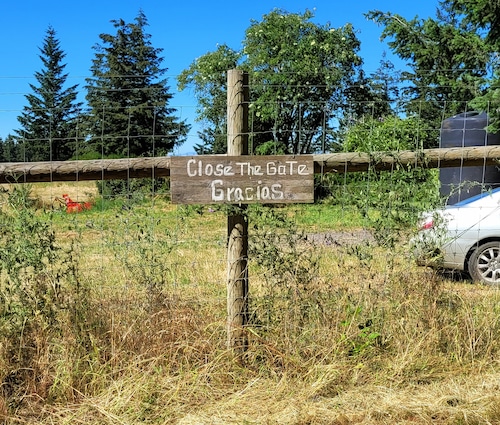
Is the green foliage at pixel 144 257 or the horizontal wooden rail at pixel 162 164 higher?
the horizontal wooden rail at pixel 162 164

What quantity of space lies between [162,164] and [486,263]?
4.65 meters

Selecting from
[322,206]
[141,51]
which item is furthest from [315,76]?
[322,206]

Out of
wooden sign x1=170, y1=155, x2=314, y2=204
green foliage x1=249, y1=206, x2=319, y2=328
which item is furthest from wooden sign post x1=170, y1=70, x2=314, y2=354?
green foliage x1=249, y1=206, x2=319, y2=328

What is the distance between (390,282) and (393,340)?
436mm

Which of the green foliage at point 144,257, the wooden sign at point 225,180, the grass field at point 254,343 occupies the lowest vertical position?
the grass field at point 254,343

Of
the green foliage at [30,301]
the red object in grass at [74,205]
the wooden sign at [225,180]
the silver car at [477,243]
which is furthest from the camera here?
the silver car at [477,243]

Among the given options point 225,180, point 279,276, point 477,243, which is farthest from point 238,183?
point 477,243

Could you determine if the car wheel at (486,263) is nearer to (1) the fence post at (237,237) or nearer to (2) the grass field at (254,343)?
(2) the grass field at (254,343)

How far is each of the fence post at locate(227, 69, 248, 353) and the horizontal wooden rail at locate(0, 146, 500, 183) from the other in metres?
0.54

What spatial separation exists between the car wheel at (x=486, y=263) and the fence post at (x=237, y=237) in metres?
3.90

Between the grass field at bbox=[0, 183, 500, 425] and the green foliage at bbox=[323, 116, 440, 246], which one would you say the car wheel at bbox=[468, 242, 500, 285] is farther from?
the green foliage at bbox=[323, 116, 440, 246]

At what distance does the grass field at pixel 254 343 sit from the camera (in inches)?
143

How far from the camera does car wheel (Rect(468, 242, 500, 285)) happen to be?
271 inches

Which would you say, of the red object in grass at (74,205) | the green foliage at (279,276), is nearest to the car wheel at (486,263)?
the green foliage at (279,276)
